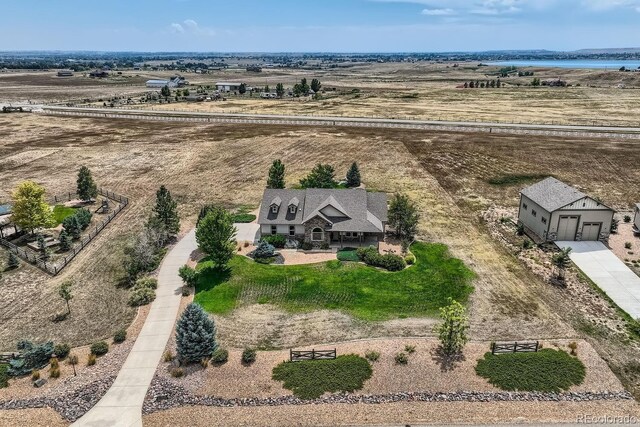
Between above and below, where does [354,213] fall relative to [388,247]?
above

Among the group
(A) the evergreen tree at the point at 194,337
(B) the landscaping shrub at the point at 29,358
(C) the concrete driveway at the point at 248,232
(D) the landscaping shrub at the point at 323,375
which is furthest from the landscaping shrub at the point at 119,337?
(C) the concrete driveway at the point at 248,232

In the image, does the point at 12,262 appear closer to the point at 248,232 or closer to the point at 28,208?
the point at 28,208

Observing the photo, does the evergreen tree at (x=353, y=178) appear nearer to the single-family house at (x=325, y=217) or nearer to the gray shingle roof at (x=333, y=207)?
the gray shingle roof at (x=333, y=207)

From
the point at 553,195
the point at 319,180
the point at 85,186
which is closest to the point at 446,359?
the point at 553,195

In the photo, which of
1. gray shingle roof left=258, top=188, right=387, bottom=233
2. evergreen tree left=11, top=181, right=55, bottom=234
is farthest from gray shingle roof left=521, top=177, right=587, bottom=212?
evergreen tree left=11, top=181, right=55, bottom=234

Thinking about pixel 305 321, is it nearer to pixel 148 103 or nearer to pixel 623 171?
pixel 623 171

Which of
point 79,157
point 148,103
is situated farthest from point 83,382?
point 148,103
